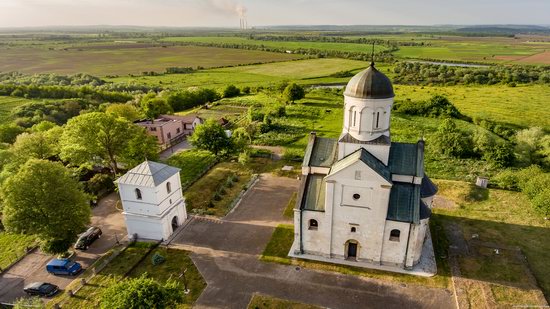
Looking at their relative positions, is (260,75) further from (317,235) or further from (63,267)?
(63,267)

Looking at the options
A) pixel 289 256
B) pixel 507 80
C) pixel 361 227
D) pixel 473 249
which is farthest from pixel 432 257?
pixel 507 80

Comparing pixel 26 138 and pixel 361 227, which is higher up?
pixel 26 138

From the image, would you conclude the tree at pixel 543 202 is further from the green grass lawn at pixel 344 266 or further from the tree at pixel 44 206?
the tree at pixel 44 206

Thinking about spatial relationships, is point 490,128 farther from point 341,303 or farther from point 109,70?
point 109,70

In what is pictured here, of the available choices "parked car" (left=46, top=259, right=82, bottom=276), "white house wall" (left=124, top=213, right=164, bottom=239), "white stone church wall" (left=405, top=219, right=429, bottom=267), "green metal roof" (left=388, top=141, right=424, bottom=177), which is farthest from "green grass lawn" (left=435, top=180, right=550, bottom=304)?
"parked car" (left=46, top=259, right=82, bottom=276)

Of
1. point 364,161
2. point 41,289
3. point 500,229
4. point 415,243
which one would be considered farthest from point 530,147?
point 41,289
